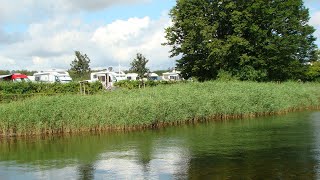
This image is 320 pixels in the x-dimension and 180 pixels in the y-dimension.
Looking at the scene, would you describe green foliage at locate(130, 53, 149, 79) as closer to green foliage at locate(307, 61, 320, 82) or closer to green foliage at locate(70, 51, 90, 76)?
green foliage at locate(70, 51, 90, 76)

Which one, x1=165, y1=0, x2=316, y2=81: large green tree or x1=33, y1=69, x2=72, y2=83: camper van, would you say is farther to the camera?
x1=33, y1=69, x2=72, y2=83: camper van

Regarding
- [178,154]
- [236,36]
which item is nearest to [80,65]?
[236,36]

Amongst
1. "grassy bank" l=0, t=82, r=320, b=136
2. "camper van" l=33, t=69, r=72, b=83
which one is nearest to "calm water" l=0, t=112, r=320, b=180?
"grassy bank" l=0, t=82, r=320, b=136

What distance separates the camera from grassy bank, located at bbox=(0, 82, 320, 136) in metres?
24.6

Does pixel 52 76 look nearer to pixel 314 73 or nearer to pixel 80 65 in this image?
pixel 80 65

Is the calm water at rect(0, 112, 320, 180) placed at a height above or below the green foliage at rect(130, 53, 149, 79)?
below

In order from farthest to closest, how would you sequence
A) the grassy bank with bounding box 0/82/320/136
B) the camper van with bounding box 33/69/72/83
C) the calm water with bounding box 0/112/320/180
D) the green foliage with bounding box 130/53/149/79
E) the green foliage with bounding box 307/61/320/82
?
the green foliage with bounding box 130/53/149/79 < the green foliage with bounding box 307/61/320/82 < the camper van with bounding box 33/69/72/83 < the grassy bank with bounding box 0/82/320/136 < the calm water with bounding box 0/112/320/180

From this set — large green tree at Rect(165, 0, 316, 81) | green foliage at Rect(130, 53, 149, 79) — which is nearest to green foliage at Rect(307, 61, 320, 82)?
large green tree at Rect(165, 0, 316, 81)

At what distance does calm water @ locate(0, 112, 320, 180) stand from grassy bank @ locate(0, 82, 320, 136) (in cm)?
128

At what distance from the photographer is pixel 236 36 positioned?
4556 cm

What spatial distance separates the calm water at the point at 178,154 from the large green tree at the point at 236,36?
65.2 feet

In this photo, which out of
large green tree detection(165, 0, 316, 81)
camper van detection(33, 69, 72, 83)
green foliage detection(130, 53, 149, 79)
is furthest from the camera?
green foliage detection(130, 53, 149, 79)

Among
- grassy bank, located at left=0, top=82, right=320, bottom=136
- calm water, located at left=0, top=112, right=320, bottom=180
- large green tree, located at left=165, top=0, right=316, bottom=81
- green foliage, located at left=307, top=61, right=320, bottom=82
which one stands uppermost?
large green tree, located at left=165, top=0, right=316, bottom=81

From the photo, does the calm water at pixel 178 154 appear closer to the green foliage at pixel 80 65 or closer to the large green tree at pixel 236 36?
the large green tree at pixel 236 36
